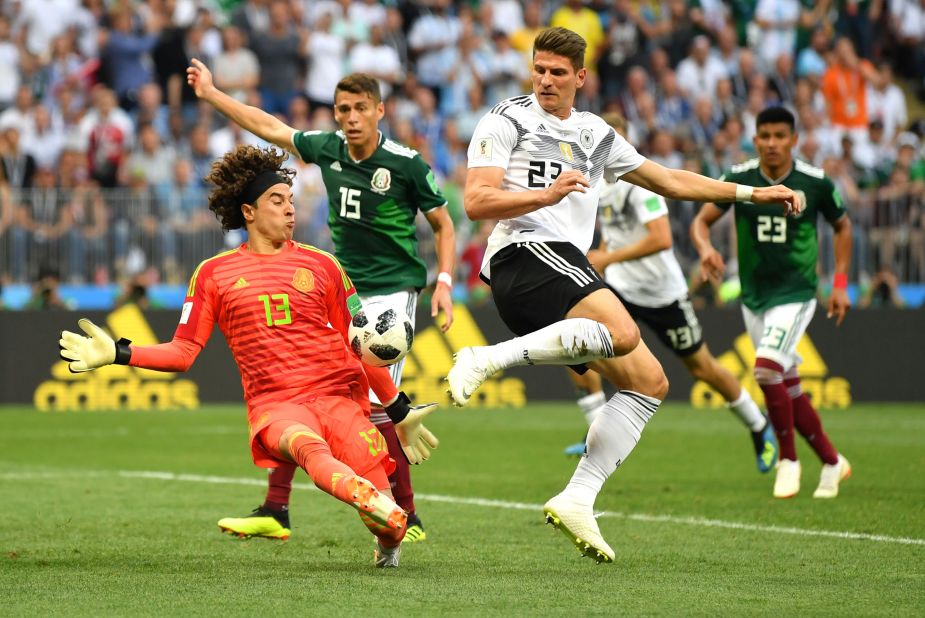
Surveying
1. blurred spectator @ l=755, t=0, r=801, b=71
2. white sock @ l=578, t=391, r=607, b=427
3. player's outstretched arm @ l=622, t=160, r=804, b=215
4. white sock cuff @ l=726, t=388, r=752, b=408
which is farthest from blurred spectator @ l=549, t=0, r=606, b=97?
player's outstretched arm @ l=622, t=160, r=804, b=215

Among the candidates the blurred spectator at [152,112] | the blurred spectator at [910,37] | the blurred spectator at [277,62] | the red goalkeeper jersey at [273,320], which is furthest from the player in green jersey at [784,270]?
the blurred spectator at [910,37]

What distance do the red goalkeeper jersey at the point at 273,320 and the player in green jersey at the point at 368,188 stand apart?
1401mm

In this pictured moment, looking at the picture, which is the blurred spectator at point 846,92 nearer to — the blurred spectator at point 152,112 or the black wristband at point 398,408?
the blurred spectator at point 152,112

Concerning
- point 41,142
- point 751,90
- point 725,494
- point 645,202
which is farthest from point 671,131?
point 725,494

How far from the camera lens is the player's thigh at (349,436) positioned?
7.15 m

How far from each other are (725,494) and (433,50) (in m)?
14.2

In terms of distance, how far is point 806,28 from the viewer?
25.6m

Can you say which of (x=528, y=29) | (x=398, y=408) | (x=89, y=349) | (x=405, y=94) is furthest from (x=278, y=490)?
(x=528, y=29)

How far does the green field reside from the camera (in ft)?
20.6

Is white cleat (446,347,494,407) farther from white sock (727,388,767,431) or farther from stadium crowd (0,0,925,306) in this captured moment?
stadium crowd (0,0,925,306)

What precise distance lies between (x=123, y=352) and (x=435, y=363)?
40.2ft

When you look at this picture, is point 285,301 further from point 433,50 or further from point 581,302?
point 433,50

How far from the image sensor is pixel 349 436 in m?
7.17

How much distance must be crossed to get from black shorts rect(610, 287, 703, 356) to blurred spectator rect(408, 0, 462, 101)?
11.6 meters
